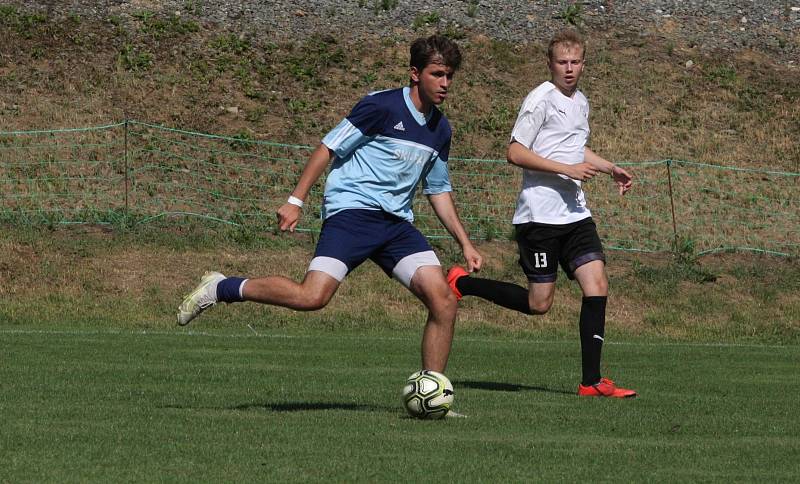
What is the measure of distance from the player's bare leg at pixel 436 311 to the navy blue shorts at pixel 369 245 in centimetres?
7

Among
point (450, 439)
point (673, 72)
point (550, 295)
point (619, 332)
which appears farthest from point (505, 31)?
point (450, 439)

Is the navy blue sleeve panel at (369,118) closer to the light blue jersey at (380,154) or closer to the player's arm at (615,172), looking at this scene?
the light blue jersey at (380,154)

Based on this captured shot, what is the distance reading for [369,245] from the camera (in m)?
7.97

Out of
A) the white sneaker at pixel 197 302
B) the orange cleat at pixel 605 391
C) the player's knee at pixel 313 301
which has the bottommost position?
the orange cleat at pixel 605 391

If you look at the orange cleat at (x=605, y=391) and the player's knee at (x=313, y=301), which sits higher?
the player's knee at (x=313, y=301)

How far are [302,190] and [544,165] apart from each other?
2.16m

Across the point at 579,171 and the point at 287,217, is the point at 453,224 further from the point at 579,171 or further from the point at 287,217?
the point at 287,217

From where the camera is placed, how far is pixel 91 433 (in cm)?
677

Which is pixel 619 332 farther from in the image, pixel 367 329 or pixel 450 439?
pixel 450 439

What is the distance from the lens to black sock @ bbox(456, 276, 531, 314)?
1000cm

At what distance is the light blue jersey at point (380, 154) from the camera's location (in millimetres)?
7961

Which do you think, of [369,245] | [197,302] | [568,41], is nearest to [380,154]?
[369,245]

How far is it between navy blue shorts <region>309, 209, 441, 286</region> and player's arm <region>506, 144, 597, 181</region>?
1.32 m

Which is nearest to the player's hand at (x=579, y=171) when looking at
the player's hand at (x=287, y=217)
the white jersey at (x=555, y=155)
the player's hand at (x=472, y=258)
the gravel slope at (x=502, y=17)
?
the white jersey at (x=555, y=155)
